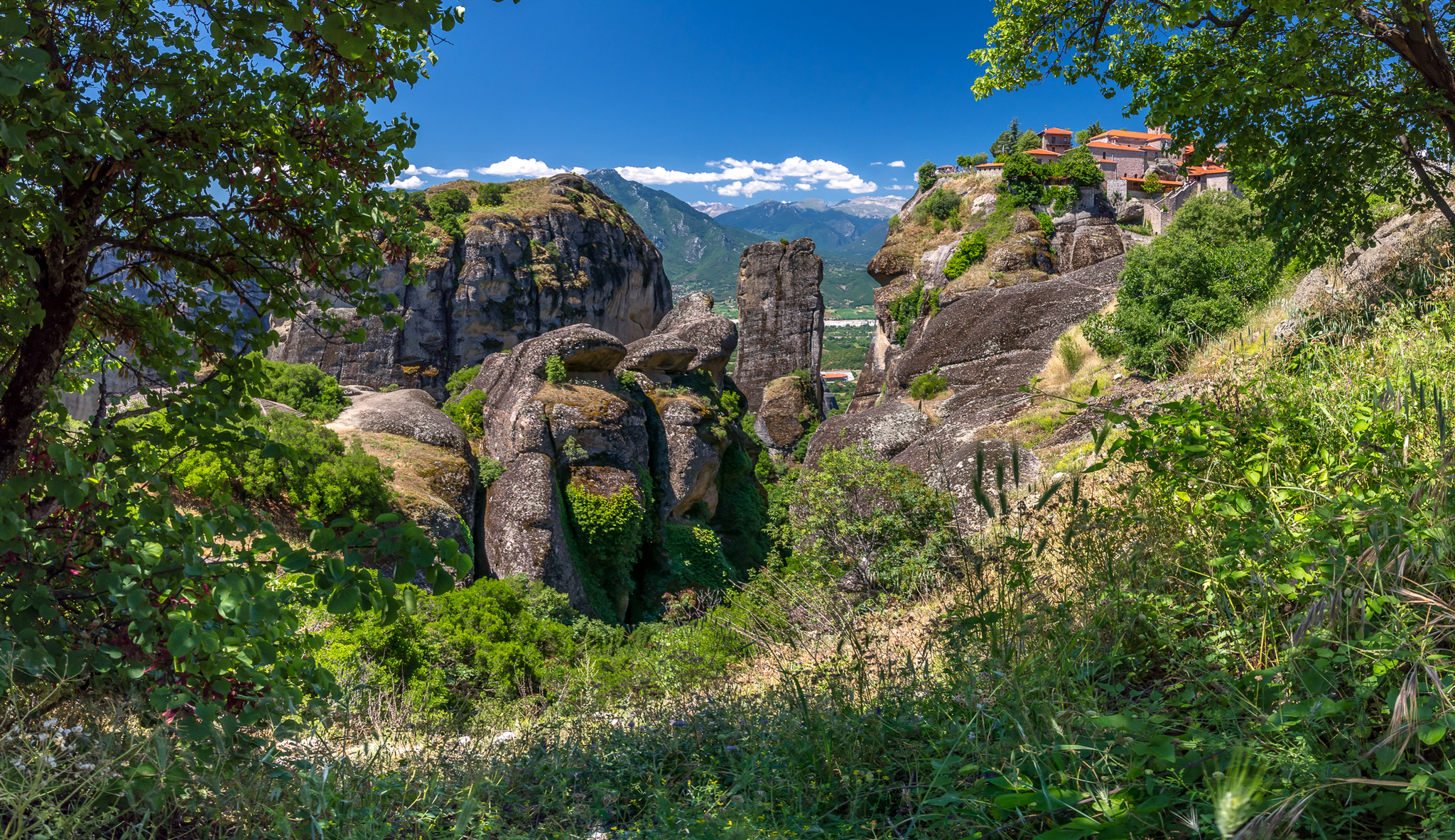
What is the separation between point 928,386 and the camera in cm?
1648

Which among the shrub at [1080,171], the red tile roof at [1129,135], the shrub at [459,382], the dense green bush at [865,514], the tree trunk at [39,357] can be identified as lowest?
the dense green bush at [865,514]

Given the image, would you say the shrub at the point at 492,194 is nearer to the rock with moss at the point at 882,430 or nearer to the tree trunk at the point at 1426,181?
the rock with moss at the point at 882,430

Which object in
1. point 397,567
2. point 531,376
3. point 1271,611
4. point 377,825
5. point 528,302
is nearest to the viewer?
point 397,567

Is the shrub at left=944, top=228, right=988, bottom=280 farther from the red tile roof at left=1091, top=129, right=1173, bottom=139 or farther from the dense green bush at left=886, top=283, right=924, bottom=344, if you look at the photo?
the red tile roof at left=1091, top=129, right=1173, bottom=139

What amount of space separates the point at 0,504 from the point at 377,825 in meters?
1.47

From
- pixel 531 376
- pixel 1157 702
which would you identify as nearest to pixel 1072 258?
pixel 531 376

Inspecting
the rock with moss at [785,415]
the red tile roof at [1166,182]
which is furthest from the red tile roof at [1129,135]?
the rock with moss at [785,415]

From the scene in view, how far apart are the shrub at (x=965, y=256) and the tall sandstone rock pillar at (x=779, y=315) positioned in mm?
16285

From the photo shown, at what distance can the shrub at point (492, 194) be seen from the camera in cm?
4922

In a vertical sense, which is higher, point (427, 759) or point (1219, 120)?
point (1219, 120)

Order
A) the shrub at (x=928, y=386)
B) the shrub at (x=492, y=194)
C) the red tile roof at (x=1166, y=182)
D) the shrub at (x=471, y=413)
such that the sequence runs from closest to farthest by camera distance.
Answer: the shrub at (x=928, y=386), the shrub at (x=471, y=413), the red tile roof at (x=1166, y=182), the shrub at (x=492, y=194)

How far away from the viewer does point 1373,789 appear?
1641 millimetres

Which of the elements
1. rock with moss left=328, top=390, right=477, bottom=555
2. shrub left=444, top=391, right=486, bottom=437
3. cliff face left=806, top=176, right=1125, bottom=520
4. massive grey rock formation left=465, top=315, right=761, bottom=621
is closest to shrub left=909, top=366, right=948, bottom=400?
cliff face left=806, top=176, right=1125, bottom=520

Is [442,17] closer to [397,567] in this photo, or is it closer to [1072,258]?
[397,567]
